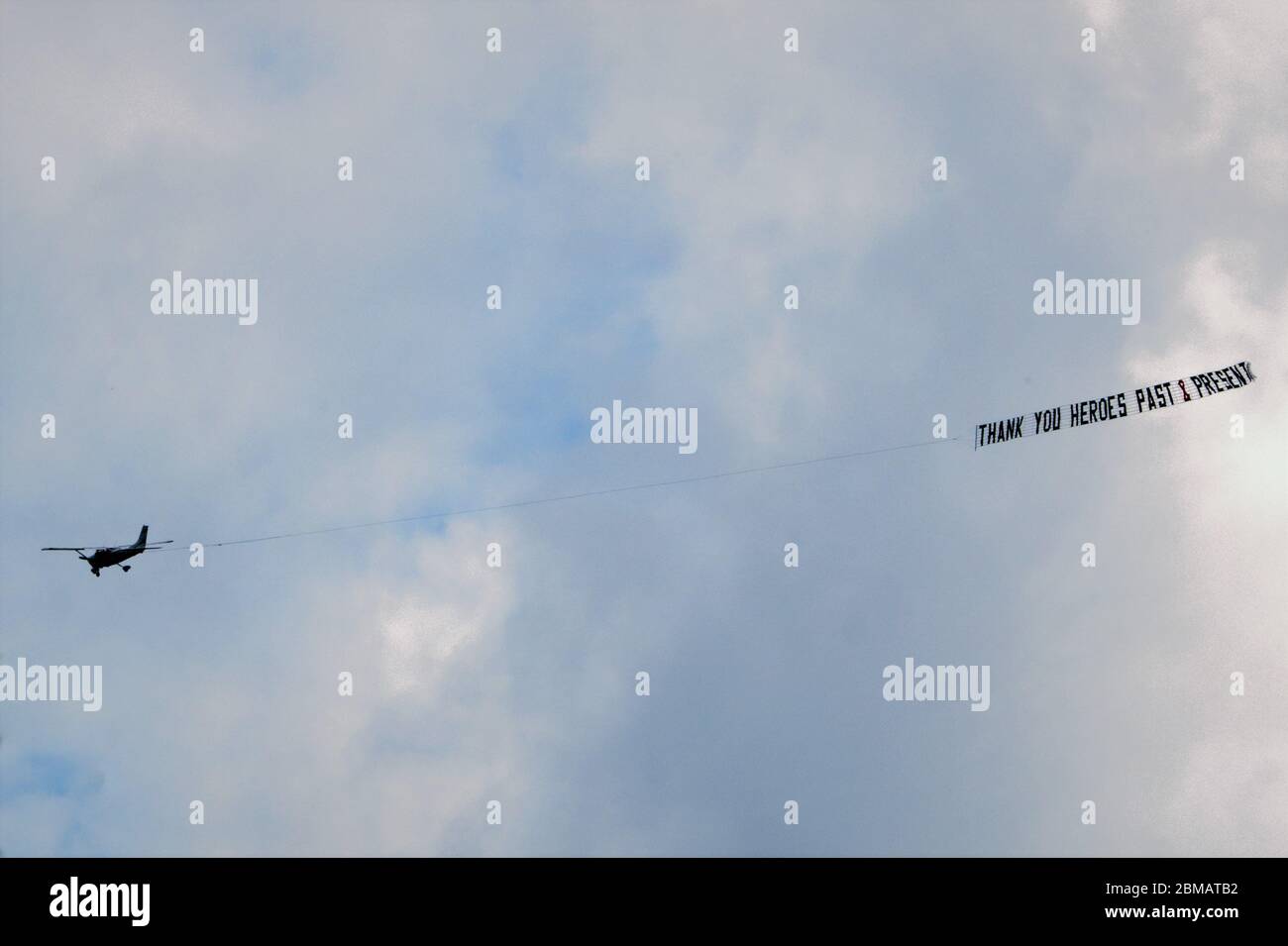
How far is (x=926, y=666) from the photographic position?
144 m
